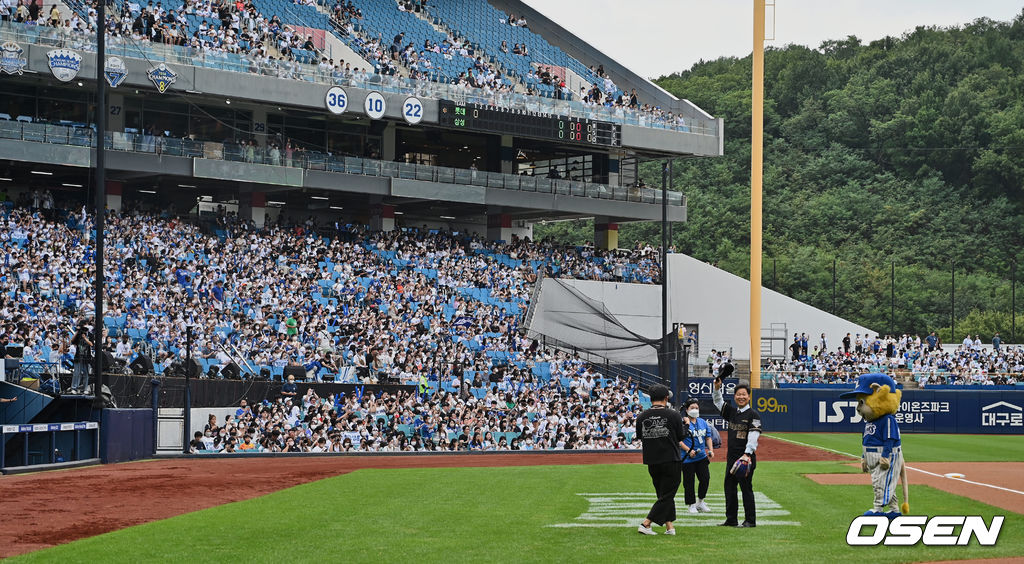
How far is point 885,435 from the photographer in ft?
40.6

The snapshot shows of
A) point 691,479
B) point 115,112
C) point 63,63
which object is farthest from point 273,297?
point 691,479

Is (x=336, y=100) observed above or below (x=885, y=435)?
above

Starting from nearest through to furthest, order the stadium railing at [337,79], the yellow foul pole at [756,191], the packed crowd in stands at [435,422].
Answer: the packed crowd in stands at [435,422]
the stadium railing at [337,79]
the yellow foul pole at [756,191]

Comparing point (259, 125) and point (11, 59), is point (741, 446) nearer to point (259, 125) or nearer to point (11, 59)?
point (11, 59)

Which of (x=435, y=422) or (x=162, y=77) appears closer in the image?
(x=435, y=422)

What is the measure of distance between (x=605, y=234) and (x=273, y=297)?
23.2m

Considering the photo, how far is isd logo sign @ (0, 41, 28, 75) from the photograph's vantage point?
Answer: 125 ft

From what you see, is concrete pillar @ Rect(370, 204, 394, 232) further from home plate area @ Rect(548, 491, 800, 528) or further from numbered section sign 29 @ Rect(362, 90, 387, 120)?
home plate area @ Rect(548, 491, 800, 528)

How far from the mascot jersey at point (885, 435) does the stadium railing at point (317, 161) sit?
3392 centimetres

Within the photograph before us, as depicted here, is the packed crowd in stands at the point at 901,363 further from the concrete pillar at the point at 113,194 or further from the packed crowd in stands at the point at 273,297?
the concrete pillar at the point at 113,194

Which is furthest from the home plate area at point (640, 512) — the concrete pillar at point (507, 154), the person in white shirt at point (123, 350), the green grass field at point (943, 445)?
the concrete pillar at point (507, 154)

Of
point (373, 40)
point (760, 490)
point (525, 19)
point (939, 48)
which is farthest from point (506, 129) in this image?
point (939, 48)

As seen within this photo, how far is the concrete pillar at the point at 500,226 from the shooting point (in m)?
53.9

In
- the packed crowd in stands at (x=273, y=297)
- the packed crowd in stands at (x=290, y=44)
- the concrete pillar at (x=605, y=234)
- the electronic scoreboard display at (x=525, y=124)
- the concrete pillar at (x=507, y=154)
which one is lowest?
the packed crowd in stands at (x=273, y=297)
